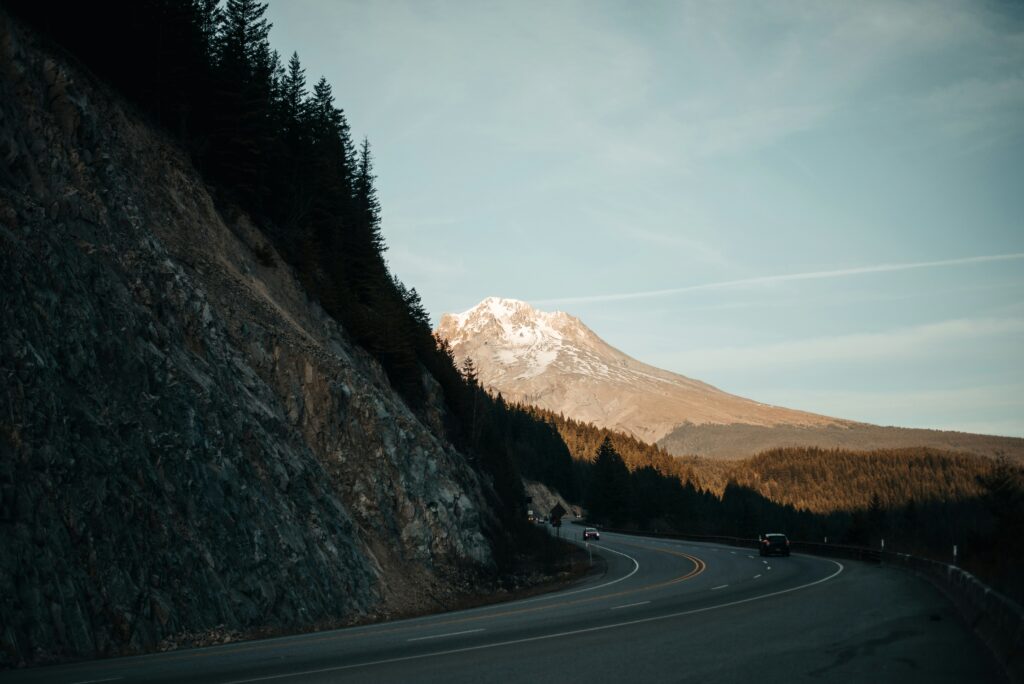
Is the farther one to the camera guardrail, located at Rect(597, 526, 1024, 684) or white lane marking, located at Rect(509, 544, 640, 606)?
white lane marking, located at Rect(509, 544, 640, 606)

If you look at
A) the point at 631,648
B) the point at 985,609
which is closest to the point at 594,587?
the point at 985,609

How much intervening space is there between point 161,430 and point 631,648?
12623 millimetres

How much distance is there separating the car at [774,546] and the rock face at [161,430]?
19726 mm

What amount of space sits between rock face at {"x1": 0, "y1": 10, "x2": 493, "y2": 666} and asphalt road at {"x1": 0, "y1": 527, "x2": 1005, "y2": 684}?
2.60m

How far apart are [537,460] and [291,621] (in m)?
122

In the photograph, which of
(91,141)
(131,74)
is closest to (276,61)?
(131,74)

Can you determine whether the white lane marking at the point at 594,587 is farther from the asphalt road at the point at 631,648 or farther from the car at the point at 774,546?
the car at the point at 774,546

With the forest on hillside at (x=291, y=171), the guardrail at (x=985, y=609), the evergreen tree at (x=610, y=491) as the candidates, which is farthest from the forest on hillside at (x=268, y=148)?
the evergreen tree at (x=610, y=491)

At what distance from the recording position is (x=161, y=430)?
19.2 meters

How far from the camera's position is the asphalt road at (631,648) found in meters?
10.4

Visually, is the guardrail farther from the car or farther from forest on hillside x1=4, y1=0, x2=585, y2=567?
forest on hillside x1=4, y1=0, x2=585, y2=567

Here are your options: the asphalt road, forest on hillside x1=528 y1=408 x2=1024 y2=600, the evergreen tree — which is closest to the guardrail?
the asphalt road

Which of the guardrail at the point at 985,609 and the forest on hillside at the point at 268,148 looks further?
the forest on hillside at the point at 268,148

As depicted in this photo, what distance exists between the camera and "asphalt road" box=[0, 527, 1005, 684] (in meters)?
10.4
